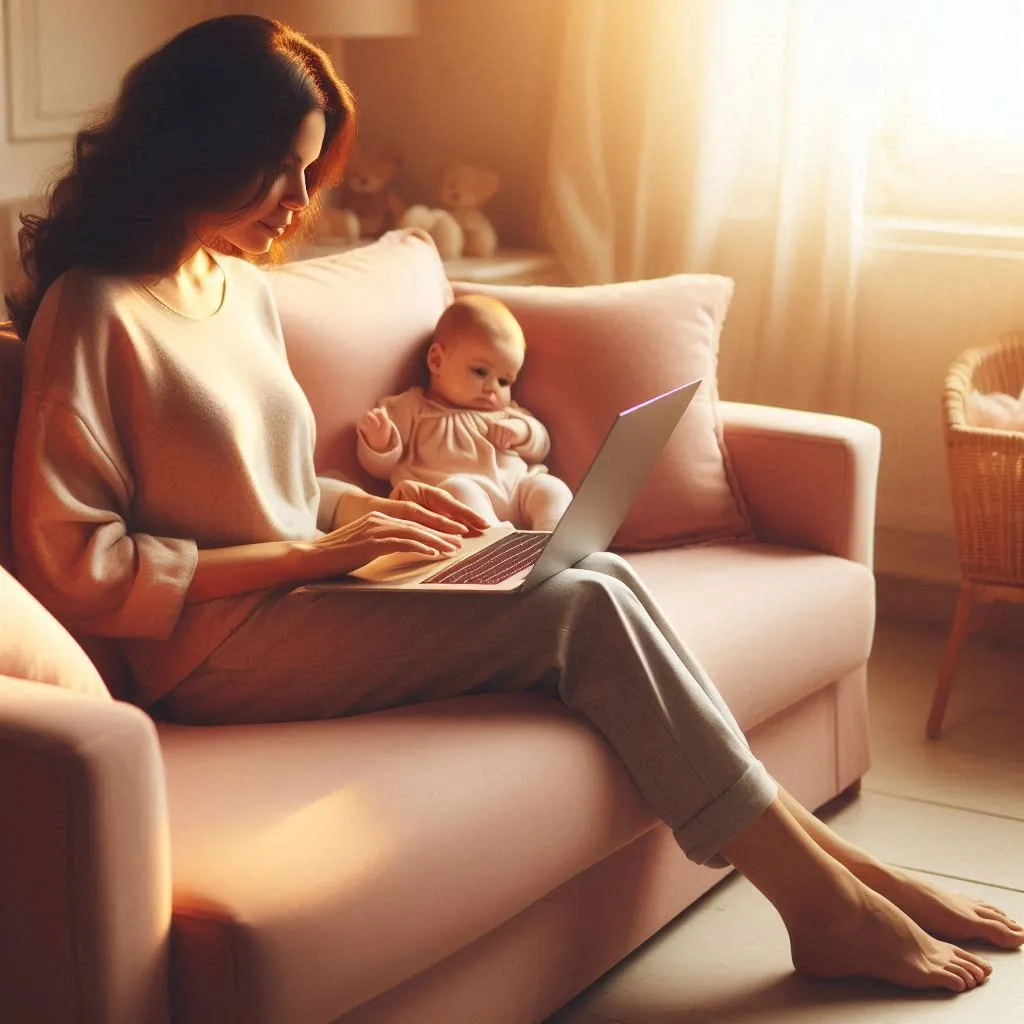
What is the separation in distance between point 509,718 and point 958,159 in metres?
2.09

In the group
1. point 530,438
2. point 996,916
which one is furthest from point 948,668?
point 530,438

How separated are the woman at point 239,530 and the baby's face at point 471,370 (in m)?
0.47

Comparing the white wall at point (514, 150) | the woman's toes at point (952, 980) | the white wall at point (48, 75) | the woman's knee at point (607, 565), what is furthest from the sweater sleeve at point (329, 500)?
the white wall at point (514, 150)

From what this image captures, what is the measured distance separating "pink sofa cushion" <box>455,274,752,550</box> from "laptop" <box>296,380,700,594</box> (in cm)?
52

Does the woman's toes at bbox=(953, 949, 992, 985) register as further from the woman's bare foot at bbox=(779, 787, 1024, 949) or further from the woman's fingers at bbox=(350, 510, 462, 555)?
the woman's fingers at bbox=(350, 510, 462, 555)

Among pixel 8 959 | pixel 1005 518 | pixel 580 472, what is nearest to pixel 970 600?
pixel 1005 518

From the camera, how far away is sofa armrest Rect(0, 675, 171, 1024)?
120 cm

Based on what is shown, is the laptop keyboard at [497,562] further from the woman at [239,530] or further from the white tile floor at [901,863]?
the white tile floor at [901,863]

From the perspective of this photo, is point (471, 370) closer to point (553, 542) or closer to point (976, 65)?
point (553, 542)

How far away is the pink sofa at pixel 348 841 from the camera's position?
1221 mm

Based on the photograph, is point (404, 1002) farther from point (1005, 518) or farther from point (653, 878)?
point (1005, 518)

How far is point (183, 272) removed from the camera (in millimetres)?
1785

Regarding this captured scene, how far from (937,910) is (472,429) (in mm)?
915

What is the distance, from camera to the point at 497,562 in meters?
1.76
